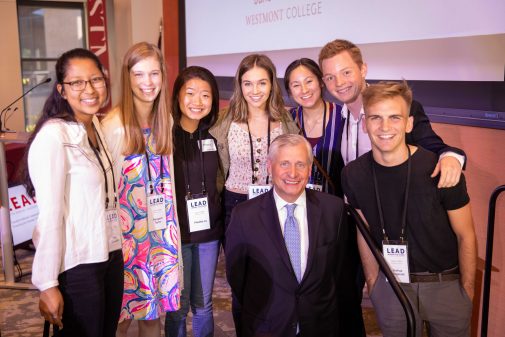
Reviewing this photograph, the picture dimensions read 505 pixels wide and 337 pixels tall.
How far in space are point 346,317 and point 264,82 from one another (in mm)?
1239

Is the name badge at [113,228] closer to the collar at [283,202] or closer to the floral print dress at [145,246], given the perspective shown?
the floral print dress at [145,246]

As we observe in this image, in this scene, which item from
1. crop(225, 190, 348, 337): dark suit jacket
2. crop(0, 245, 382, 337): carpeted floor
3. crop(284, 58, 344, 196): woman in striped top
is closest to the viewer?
crop(225, 190, 348, 337): dark suit jacket

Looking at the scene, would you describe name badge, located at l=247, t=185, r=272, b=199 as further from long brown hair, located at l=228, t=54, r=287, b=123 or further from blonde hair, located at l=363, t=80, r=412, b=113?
blonde hair, located at l=363, t=80, r=412, b=113

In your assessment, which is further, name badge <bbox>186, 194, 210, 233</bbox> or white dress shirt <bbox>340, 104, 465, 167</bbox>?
white dress shirt <bbox>340, 104, 465, 167</bbox>

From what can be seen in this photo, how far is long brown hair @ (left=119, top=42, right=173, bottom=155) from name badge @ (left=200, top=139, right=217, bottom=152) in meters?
0.24

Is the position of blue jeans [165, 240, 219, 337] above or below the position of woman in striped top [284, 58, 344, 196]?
below

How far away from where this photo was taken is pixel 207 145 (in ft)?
8.37

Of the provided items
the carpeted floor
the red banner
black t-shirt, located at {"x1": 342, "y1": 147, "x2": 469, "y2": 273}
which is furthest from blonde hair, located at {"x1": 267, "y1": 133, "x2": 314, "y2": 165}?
the red banner

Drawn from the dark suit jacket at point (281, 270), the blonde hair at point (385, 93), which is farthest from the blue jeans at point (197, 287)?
the blonde hair at point (385, 93)

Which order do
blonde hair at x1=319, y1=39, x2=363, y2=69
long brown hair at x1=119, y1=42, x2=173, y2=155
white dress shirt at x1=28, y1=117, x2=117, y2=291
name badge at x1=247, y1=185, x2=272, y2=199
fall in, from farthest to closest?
blonde hair at x1=319, y1=39, x2=363, y2=69 < name badge at x1=247, y1=185, x2=272, y2=199 < long brown hair at x1=119, y1=42, x2=173, y2=155 < white dress shirt at x1=28, y1=117, x2=117, y2=291

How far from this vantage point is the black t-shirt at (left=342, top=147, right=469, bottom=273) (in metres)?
1.92

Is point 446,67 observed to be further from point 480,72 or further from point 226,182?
point 226,182

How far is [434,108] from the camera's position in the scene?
3051 millimetres

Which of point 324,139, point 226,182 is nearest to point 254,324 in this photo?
point 226,182
